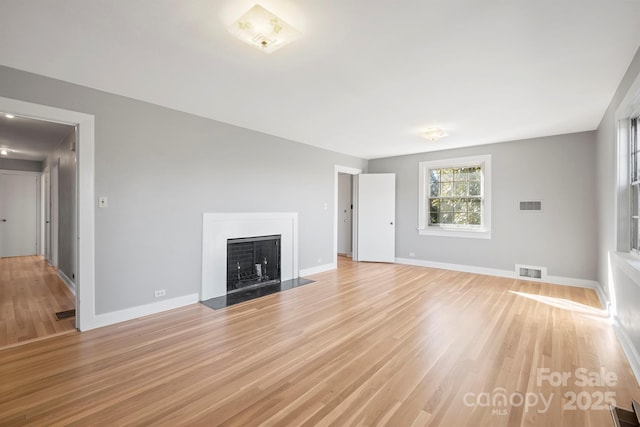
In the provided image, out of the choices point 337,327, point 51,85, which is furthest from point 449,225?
point 51,85

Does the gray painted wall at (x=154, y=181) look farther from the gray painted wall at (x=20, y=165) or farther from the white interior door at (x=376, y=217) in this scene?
the gray painted wall at (x=20, y=165)

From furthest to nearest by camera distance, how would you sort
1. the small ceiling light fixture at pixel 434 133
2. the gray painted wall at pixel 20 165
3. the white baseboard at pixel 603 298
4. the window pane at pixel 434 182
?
the gray painted wall at pixel 20 165 → the window pane at pixel 434 182 → the small ceiling light fixture at pixel 434 133 → the white baseboard at pixel 603 298

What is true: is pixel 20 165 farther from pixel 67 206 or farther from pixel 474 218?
pixel 474 218

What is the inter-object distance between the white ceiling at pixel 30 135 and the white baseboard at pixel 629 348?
6.45 meters

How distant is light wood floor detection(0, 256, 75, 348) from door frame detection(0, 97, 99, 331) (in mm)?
257

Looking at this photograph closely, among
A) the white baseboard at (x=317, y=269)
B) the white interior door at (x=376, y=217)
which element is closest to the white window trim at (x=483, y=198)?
the white interior door at (x=376, y=217)

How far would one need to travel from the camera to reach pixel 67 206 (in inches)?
177

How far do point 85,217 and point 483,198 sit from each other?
593 cm

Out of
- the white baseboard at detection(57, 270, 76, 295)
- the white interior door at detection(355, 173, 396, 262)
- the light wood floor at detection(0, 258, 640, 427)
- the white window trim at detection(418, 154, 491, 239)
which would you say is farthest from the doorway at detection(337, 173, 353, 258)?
the white baseboard at detection(57, 270, 76, 295)

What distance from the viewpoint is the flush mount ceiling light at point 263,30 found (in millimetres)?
1763

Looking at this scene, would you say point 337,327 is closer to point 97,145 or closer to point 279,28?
point 279,28

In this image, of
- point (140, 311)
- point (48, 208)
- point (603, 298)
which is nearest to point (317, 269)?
point (140, 311)

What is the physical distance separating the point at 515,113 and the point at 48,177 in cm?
883

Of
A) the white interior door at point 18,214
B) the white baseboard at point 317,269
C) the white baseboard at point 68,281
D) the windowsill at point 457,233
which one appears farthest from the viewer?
the white interior door at point 18,214
